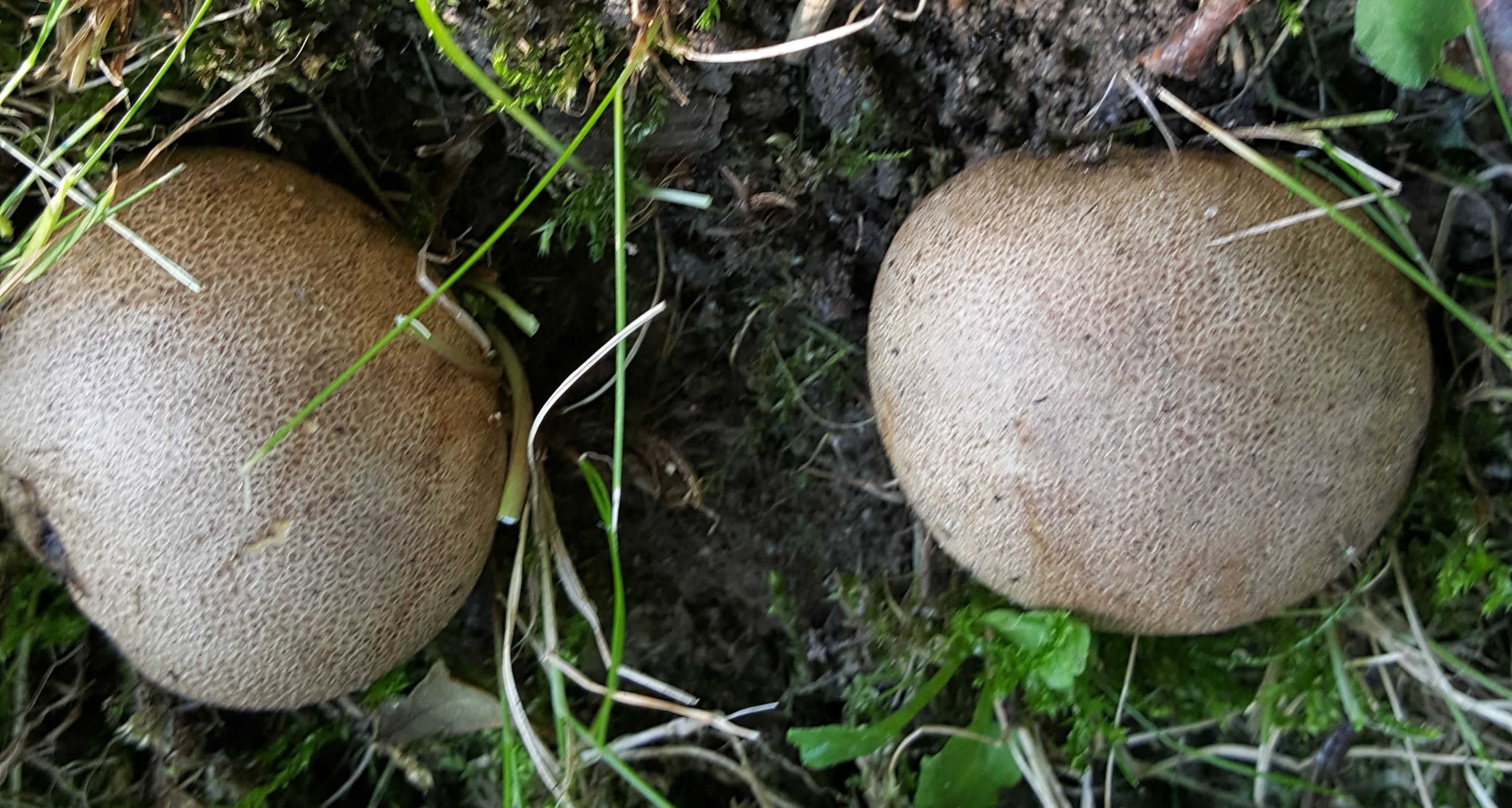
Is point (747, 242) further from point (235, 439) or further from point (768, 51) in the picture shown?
point (235, 439)

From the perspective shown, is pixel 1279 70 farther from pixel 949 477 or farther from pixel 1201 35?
pixel 949 477

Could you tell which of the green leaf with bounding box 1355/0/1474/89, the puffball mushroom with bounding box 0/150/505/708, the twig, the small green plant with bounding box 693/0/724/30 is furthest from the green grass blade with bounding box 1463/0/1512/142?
the twig

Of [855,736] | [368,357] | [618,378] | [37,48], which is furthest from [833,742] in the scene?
[37,48]

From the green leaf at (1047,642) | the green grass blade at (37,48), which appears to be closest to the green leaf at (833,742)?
the green leaf at (1047,642)

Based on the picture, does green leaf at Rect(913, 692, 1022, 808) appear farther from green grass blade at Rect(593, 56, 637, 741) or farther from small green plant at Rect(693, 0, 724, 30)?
small green plant at Rect(693, 0, 724, 30)

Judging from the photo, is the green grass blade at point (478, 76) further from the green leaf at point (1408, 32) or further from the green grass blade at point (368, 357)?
the green leaf at point (1408, 32)
